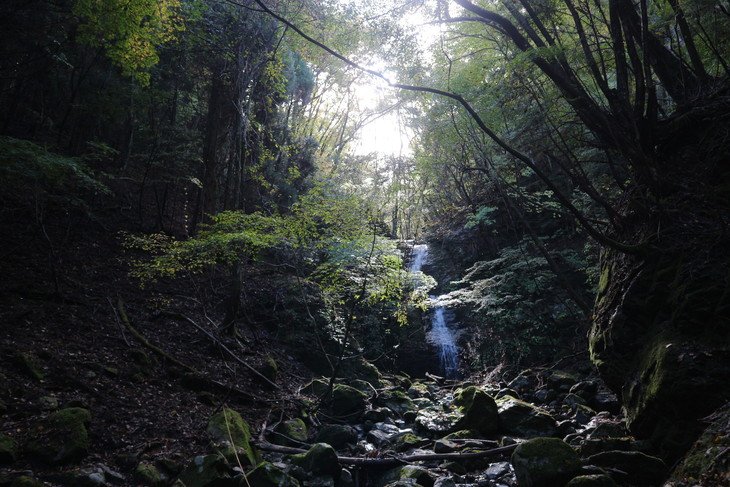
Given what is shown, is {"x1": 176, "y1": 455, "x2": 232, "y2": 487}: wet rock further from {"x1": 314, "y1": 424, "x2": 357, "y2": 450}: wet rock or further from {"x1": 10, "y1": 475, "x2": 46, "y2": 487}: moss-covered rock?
{"x1": 314, "y1": 424, "x2": 357, "y2": 450}: wet rock

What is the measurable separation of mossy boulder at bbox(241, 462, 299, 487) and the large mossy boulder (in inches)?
167

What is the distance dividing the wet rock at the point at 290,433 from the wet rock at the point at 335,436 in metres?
0.29

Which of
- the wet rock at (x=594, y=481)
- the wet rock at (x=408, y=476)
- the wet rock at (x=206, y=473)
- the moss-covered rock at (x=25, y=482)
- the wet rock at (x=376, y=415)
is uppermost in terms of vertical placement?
the moss-covered rock at (x=25, y=482)

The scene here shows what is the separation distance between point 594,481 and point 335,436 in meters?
4.15

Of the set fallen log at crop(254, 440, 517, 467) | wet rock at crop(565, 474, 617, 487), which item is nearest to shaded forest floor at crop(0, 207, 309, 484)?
fallen log at crop(254, 440, 517, 467)

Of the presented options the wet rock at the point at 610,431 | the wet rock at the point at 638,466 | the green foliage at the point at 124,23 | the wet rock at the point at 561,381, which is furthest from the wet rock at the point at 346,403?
the green foliage at the point at 124,23

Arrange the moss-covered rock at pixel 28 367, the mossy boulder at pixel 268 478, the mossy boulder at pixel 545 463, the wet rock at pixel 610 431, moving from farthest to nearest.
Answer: the moss-covered rock at pixel 28 367 → the wet rock at pixel 610 431 → the mossy boulder at pixel 268 478 → the mossy boulder at pixel 545 463

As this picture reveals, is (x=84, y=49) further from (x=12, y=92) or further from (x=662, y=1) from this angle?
(x=662, y=1)

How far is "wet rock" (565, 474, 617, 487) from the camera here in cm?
377

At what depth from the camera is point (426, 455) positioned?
5754mm

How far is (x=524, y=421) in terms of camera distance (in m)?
6.66

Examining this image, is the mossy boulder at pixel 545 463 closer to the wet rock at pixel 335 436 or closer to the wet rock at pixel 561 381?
the wet rock at pixel 335 436

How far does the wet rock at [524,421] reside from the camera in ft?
21.3

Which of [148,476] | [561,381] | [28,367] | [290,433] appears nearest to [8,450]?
[148,476]
